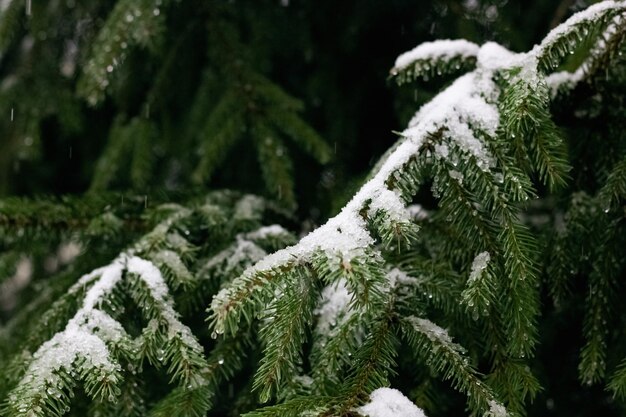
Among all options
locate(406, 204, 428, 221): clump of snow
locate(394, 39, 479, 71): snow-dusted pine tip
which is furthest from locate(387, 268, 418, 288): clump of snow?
locate(394, 39, 479, 71): snow-dusted pine tip

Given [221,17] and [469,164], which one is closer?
[469,164]

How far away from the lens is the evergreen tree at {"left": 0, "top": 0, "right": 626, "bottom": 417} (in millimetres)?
1024

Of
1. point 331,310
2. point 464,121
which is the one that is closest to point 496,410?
point 331,310

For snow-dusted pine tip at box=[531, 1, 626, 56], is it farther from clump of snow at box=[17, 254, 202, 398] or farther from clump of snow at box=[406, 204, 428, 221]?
clump of snow at box=[17, 254, 202, 398]

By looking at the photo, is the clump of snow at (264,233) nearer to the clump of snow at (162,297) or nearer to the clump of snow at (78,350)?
the clump of snow at (162,297)

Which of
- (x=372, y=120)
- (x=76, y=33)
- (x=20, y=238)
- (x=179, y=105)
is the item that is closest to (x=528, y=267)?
(x=20, y=238)

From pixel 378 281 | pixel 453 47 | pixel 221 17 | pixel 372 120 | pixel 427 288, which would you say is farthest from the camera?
pixel 372 120

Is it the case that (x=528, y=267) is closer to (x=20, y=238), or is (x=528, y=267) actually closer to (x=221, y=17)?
(x=20, y=238)

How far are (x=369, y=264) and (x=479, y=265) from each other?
10.7 inches

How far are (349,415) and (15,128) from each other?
7.58ft

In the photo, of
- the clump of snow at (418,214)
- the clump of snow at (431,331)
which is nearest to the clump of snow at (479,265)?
the clump of snow at (431,331)

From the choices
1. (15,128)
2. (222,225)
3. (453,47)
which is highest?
(453,47)

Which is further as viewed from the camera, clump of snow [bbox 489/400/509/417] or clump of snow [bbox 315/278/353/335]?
clump of snow [bbox 315/278/353/335]

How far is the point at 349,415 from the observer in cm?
95
